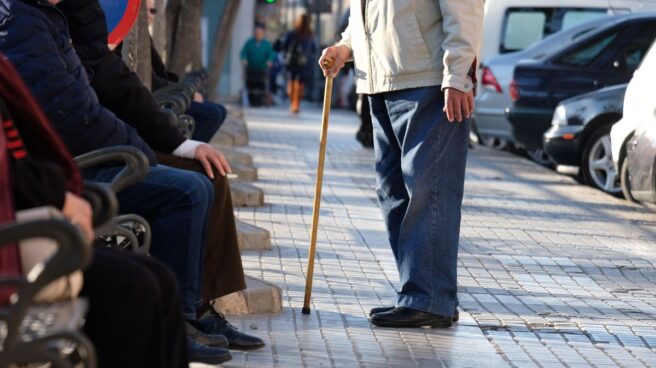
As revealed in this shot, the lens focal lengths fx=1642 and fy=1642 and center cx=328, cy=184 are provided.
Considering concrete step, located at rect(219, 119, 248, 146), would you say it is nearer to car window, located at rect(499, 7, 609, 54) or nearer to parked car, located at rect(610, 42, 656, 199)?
car window, located at rect(499, 7, 609, 54)

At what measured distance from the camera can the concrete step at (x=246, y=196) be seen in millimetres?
12430

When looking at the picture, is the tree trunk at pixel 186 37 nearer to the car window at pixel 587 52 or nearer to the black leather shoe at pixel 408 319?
the car window at pixel 587 52

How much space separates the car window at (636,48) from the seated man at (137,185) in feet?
41.4

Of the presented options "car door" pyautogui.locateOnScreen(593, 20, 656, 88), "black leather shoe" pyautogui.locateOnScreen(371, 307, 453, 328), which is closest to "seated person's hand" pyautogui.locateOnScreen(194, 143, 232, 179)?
"black leather shoe" pyautogui.locateOnScreen(371, 307, 453, 328)

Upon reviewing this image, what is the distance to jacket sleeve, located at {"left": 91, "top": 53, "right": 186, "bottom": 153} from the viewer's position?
20.9ft

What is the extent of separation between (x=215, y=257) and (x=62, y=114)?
38.1 inches

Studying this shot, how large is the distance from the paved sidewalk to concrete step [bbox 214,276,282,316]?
7 centimetres

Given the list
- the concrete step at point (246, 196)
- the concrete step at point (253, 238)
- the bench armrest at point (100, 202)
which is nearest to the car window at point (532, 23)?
the concrete step at point (246, 196)

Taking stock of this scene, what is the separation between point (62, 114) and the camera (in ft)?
18.0

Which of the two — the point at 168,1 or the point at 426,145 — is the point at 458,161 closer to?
the point at 426,145

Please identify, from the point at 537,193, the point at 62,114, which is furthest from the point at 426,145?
the point at 537,193

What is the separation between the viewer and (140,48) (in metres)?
11.2

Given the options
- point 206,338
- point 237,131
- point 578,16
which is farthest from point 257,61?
point 206,338

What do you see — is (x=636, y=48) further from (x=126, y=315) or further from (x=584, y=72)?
(x=126, y=315)
